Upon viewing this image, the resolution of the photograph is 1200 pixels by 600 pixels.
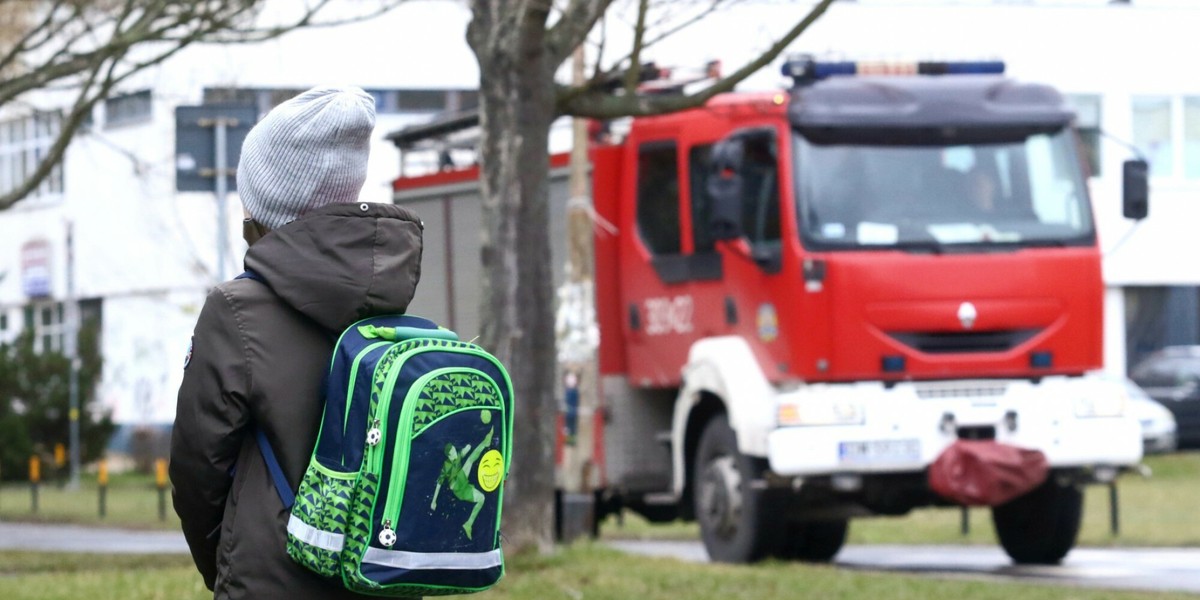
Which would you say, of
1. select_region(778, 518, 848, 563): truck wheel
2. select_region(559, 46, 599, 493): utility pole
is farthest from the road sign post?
select_region(778, 518, 848, 563): truck wheel

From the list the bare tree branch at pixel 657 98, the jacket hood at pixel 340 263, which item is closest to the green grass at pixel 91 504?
the bare tree branch at pixel 657 98

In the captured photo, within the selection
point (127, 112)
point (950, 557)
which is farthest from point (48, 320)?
point (950, 557)

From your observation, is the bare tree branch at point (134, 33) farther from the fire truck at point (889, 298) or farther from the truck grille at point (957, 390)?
the truck grille at point (957, 390)

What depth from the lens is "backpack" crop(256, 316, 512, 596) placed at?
3.50 meters

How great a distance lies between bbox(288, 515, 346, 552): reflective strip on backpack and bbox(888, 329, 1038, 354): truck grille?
938 centimetres

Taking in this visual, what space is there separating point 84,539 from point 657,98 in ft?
33.0

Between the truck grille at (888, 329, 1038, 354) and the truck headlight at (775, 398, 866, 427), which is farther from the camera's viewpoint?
the truck grille at (888, 329, 1038, 354)

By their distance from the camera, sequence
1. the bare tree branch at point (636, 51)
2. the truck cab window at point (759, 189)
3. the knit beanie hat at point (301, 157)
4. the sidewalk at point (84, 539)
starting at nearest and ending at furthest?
1. the knit beanie hat at point (301, 157)
2. the bare tree branch at point (636, 51)
3. the truck cab window at point (759, 189)
4. the sidewalk at point (84, 539)

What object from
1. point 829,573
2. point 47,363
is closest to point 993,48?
point 47,363

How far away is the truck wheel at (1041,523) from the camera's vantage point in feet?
45.1

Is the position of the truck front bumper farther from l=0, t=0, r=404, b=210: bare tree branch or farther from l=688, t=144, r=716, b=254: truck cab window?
l=0, t=0, r=404, b=210: bare tree branch

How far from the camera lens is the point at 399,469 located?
349 cm

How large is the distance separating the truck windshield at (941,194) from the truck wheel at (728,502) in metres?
1.50

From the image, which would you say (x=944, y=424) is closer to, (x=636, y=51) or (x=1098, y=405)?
(x=1098, y=405)
